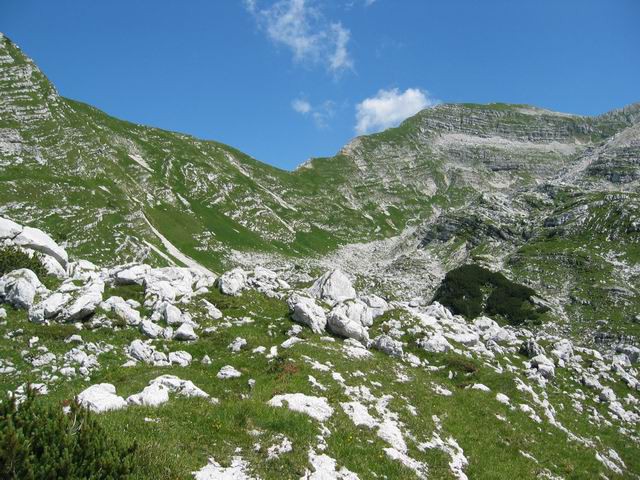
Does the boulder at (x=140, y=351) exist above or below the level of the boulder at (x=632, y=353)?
below

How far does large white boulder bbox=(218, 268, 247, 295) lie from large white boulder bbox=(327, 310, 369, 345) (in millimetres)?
8575

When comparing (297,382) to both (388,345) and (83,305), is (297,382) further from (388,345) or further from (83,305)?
(83,305)

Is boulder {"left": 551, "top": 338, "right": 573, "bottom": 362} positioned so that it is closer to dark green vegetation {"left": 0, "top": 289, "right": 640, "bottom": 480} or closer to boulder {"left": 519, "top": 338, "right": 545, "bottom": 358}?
boulder {"left": 519, "top": 338, "right": 545, "bottom": 358}

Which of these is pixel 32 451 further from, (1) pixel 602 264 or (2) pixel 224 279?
(1) pixel 602 264

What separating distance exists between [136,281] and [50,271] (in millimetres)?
5932

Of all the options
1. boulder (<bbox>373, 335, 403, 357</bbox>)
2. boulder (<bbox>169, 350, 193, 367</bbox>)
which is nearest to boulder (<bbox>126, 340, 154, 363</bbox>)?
boulder (<bbox>169, 350, 193, 367</bbox>)

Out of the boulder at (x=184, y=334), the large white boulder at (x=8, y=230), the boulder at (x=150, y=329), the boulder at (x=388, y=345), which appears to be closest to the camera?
the boulder at (x=150, y=329)

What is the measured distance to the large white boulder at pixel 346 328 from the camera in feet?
99.7

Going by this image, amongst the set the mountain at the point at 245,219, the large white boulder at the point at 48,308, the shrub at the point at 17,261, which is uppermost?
the mountain at the point at 245,219

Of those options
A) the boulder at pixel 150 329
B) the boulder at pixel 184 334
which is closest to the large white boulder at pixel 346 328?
the boulder at pixel 184 334

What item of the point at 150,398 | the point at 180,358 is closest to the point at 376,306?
the point at 180,358

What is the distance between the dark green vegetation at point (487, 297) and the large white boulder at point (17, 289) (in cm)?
5385

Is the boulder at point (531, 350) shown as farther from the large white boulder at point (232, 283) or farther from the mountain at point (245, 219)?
the mountain at point (245, 219)

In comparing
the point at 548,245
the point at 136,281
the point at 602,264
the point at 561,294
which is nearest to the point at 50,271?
the point at 136,281
